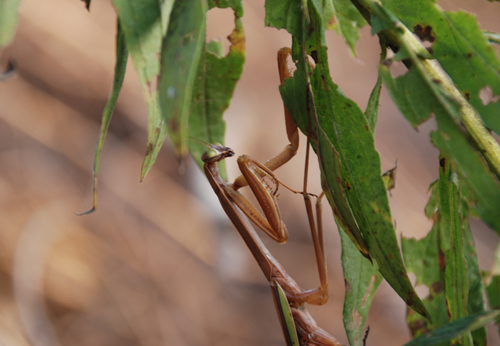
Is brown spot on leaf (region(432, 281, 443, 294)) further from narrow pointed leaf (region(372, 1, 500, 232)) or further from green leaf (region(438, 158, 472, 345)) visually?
narrow pointed leaf (region(372, 1, 500, 232))

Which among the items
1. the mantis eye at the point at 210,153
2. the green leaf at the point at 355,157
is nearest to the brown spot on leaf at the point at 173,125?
the green leaf at the point at 355,157

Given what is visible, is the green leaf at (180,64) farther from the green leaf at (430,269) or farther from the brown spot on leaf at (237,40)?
the green leaf at (430,269)

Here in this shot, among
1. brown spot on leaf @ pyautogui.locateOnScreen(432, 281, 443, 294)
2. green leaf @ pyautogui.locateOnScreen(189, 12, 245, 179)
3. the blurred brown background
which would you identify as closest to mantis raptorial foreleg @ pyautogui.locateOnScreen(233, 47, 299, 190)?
green leaf @ pyautogui.locateOnScreen(189, 12, 245, 179)

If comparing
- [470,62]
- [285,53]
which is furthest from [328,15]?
[470,62]

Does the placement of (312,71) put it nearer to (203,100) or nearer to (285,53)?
(285,53)

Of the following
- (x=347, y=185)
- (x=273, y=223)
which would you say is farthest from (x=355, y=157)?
(x=273, y=223)
